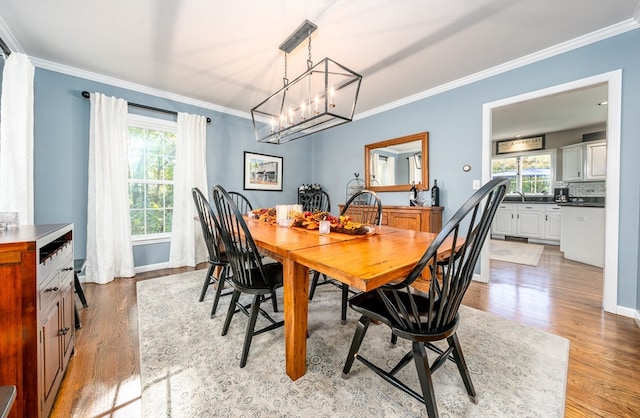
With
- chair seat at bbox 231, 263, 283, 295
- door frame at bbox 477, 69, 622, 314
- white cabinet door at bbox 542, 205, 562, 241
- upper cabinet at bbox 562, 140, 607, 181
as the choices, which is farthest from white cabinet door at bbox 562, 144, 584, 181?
chair seat at bbox 231, 263, 283, 295

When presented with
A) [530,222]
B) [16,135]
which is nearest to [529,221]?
[530,222]

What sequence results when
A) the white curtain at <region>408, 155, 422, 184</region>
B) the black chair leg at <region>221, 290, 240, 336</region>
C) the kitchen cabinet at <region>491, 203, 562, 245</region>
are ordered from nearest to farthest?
the black chair leg at <region>221, 290, 240, 336</region> → the white curtain at <region>408, 155, 422, 184</region> → the kitchen cabinet at <region>491, 203, 562, 245</region>

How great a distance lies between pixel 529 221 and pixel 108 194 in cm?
750

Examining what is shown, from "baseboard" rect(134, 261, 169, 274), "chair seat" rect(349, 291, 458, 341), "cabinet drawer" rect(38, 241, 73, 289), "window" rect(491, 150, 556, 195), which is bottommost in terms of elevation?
"baseboard" rect(134, 261, 169, 274)

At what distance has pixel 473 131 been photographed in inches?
116

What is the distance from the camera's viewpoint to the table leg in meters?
1.23

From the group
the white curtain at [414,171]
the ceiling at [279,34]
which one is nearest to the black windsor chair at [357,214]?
the white curtain at [414,171]

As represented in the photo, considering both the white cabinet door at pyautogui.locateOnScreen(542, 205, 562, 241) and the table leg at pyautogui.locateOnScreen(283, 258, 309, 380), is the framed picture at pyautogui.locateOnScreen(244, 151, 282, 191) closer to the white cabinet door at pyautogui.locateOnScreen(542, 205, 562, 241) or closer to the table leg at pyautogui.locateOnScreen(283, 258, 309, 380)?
the table leg at pyautogui.locateOnScreen(283, 258, 309, 380)

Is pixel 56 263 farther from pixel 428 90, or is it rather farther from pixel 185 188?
pixel 428 90

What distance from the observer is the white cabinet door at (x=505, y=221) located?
18.3ft

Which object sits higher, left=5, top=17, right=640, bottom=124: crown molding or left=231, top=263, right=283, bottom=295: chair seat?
left=5, top=17, right=640, bottom=124: crown molding

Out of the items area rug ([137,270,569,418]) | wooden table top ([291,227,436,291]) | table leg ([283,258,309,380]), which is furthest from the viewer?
table leg ([283,258,309,380])

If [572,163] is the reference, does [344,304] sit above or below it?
below

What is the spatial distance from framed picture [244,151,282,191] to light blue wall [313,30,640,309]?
90 centimetres
